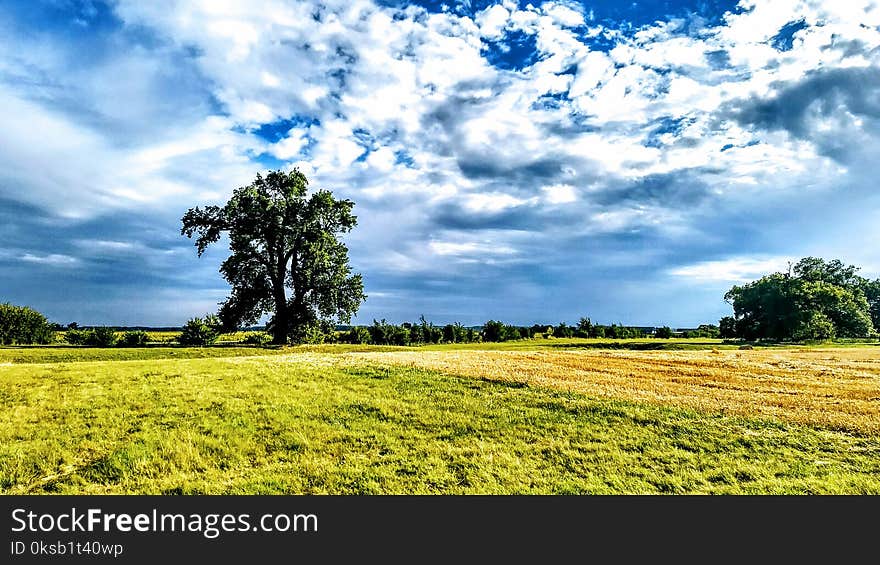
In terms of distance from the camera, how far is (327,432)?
12.2 meters

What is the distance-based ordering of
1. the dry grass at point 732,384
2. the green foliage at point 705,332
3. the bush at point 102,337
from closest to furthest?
the dry grass at point 732,384, the bush at point 102,337, the green foliage at point 705,332

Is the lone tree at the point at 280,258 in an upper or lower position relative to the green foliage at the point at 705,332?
upper

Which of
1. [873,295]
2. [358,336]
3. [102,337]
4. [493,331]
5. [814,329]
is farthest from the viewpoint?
[873,295]

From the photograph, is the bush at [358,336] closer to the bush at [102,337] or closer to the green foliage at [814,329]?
the bush at [102,337]

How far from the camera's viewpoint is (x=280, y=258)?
4531cm

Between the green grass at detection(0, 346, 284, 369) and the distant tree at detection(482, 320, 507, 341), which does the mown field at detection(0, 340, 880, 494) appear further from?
the distant tree at detection(482, 320, 507, 341)

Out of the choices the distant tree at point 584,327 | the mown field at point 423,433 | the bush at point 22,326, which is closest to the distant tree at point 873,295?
the distant tree at point 584,327

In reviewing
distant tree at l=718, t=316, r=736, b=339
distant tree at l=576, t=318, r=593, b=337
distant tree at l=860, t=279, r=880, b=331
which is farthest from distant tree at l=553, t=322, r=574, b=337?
distant tree at l=860, t=279, r=880, b=331

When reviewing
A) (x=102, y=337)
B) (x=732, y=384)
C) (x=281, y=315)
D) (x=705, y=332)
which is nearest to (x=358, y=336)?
(x=281, y=315)

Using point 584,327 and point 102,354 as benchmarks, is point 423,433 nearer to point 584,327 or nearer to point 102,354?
point 102,354

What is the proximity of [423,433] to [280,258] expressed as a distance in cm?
3678

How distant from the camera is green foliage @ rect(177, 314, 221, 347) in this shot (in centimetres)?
4634

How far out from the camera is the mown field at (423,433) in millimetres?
9055

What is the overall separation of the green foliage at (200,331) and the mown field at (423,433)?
26.2m
